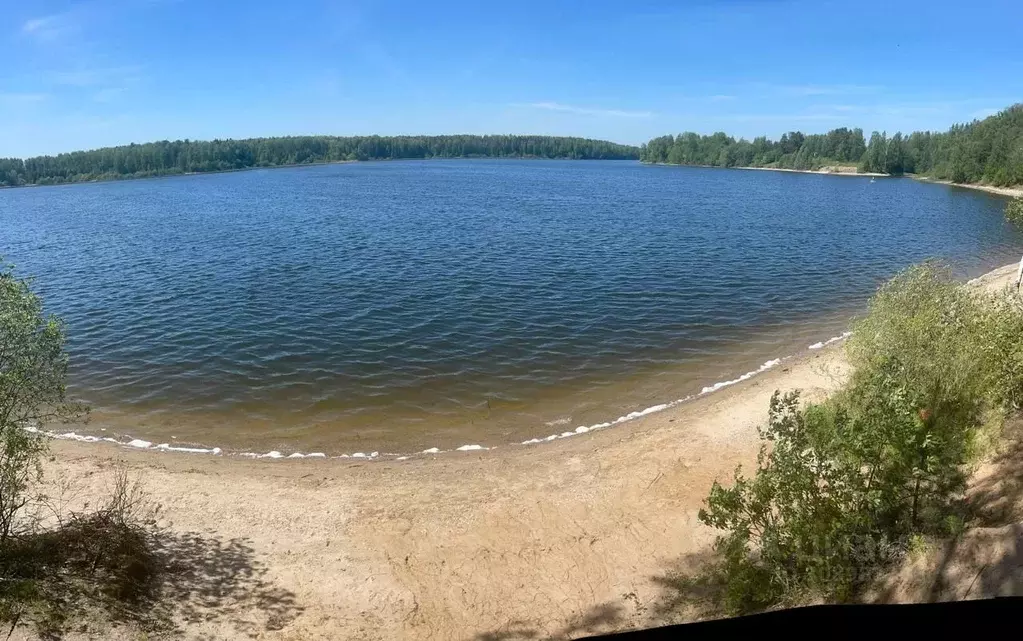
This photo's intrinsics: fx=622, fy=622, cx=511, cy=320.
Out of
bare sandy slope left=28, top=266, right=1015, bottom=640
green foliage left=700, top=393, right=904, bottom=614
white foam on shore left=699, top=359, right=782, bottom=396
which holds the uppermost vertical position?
green foliage left=700, top=393, right=904, bottom=614

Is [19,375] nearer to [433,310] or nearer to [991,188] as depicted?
[433,310]

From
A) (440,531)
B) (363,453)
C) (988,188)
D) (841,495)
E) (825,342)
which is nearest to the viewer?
(841,495)

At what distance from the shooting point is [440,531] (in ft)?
47.8

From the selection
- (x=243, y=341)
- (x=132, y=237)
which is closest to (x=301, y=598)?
(x=243, y=341)

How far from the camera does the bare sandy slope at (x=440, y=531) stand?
11859mm

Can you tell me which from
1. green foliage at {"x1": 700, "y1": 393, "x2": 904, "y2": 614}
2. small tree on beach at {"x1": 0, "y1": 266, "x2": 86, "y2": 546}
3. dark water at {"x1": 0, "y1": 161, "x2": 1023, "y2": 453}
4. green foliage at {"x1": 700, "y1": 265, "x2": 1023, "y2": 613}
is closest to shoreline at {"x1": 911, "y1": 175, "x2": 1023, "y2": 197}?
dark water at {"x1": 0, "y1": 161, "x2": 1023, "y2": 453}

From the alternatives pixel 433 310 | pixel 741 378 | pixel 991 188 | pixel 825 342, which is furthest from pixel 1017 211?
pixel 991 188

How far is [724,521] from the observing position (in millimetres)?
9516

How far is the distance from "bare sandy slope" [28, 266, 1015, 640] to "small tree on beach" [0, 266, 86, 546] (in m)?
3.02

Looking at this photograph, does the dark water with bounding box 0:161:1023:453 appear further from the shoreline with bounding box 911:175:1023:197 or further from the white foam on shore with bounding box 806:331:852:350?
the shoreline with bounding box 911:175:1023:197

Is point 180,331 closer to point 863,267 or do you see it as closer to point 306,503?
point 306,503

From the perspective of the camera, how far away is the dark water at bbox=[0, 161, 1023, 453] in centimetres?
2195

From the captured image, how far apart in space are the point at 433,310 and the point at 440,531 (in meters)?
18.8

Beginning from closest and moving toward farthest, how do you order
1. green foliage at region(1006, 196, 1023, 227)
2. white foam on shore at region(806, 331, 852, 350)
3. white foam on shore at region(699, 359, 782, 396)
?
white foam on shore at region(699, 359, 782, 396) < green foliage at region(1006, 196, 1023, 227) < white foam on shore at region(806, 331, 852, 350)
